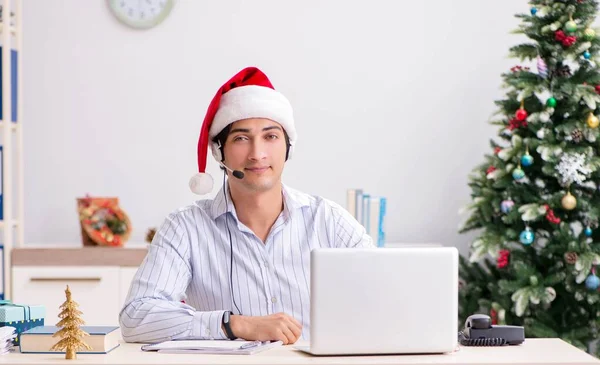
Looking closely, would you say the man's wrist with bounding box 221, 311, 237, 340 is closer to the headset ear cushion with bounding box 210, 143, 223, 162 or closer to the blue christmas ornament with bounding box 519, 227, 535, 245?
the headset ear cushion with bounding box 210, 143, 223, 162

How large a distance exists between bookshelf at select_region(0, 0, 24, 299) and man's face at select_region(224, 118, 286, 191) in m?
1.85

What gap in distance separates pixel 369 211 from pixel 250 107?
1.71 m

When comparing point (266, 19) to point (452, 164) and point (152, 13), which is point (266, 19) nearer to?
point (152, 13)

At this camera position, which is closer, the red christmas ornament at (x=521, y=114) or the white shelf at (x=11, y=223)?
the red christmas ornament at (x=521, y=114)

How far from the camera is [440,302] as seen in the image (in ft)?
5.99

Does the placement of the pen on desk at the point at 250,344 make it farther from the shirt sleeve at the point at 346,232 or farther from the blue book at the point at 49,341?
the shirt sleeve at the point at 346,232

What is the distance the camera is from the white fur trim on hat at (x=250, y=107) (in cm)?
251

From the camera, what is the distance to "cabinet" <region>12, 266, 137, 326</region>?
3949mm

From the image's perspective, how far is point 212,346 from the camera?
192cm

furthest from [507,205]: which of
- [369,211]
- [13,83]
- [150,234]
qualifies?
[13,83]

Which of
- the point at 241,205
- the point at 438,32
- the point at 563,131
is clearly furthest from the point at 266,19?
the point at 241,205

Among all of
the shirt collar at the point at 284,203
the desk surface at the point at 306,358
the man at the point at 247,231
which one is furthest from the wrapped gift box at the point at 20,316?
the shirt collar at the point at 284,203

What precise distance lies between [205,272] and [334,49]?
89.1 inches

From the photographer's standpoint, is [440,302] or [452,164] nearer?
[440,302]
